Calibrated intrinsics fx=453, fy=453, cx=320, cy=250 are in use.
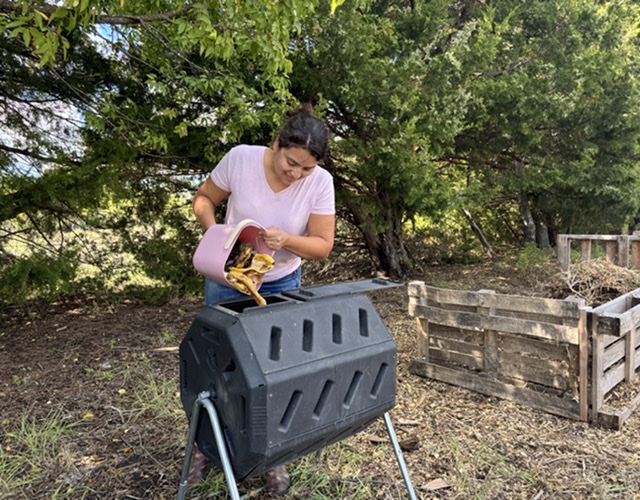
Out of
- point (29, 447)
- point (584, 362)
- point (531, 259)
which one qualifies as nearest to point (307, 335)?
point (29, 447)

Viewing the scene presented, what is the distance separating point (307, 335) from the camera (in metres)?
1.20

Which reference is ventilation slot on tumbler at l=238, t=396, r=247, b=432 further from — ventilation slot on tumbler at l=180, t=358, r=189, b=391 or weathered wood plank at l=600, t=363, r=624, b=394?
weathered wood plank at l=600, t=363, r=624, b=394

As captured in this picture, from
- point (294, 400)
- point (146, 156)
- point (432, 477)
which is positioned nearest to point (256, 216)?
point (294, 400)

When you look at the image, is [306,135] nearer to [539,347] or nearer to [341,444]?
[341,444]

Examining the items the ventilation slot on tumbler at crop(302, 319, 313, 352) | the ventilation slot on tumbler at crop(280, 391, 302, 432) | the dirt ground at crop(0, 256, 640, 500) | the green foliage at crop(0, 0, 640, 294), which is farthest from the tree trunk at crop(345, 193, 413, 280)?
the ventilation slot on tumbler at crop(280, 391, 302, 432)

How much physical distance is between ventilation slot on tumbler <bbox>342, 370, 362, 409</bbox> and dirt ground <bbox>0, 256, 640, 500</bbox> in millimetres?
692

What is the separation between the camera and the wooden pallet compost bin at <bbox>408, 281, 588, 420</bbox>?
2529 millimetres

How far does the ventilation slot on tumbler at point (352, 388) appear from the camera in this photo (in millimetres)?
1250

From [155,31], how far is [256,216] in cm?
247

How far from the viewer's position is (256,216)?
164cm

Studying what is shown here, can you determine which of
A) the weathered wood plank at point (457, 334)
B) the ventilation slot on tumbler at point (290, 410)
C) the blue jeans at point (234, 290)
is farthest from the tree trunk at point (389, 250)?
the ventilation slot on tumbler at point (290, 410)

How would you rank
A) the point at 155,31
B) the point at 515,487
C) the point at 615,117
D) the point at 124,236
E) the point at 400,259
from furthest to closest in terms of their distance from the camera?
the point at 400,259 → the point at 615,117 → the point at 124,236 → the point at 155,31 → the point at 515,487

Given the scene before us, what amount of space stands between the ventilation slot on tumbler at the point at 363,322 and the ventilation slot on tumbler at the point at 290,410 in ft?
0.92

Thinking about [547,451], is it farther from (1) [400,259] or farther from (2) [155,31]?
(1) [400,259]
